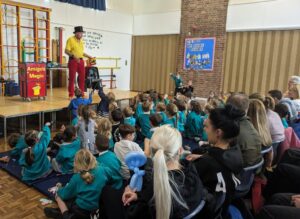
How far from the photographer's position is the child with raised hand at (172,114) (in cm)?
415

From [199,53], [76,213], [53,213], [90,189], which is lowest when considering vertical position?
[53,213]

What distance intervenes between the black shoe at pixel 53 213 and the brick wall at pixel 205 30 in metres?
7.18

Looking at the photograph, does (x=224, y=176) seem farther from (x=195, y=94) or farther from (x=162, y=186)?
(x=195, y=94)

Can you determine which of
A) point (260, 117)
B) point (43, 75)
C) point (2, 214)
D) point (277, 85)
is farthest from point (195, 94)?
point (2, 214)

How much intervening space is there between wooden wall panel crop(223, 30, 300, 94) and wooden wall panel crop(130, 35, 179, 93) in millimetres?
2115

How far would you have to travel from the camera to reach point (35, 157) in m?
2.94

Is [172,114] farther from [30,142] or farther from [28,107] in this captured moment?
[28,107]

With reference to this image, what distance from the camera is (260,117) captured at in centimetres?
238

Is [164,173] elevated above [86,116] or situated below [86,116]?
above

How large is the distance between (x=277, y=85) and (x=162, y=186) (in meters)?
7.33

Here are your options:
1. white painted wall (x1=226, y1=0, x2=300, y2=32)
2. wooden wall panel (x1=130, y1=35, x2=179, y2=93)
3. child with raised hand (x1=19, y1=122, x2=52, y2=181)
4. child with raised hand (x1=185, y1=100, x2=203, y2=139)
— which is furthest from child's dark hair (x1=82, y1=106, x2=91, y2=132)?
wooden wall panel (x1=130, y1=35, x2=179, y2=93)

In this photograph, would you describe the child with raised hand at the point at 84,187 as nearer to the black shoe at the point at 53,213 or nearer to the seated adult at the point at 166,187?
the black shoe at the point at 53,213

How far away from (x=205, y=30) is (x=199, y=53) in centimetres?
75

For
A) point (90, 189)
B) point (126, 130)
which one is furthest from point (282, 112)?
point (90, 189)
